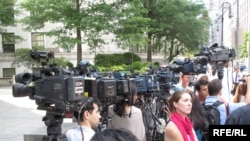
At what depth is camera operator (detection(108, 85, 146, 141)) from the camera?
4.67 metres

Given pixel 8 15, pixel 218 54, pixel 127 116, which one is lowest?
pixel 127 116

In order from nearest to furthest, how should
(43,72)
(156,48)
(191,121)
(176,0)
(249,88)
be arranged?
(249,88) < (43,72) < (191,121) < (176,0) < (156,48)

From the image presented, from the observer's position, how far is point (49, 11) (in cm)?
2075

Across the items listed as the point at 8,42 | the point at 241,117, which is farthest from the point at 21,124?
the point at 8,42

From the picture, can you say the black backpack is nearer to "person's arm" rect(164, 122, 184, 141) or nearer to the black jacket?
"person's arm" rect(164, 122, 184, 141)

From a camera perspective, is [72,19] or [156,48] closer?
[72,19]

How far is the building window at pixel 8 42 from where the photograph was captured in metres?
30.9

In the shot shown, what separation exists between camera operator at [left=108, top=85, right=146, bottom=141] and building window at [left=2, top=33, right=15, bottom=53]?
27.9 metres

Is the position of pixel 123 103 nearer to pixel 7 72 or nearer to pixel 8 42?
pixel 8 42

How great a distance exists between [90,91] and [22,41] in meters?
31.5

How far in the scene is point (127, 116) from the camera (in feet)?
15.5

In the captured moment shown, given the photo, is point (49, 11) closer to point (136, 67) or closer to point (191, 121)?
point (136, 67)

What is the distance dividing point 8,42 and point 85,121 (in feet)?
99.8

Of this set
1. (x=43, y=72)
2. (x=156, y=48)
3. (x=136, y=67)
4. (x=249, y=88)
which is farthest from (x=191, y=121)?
(x=156, y=48)
